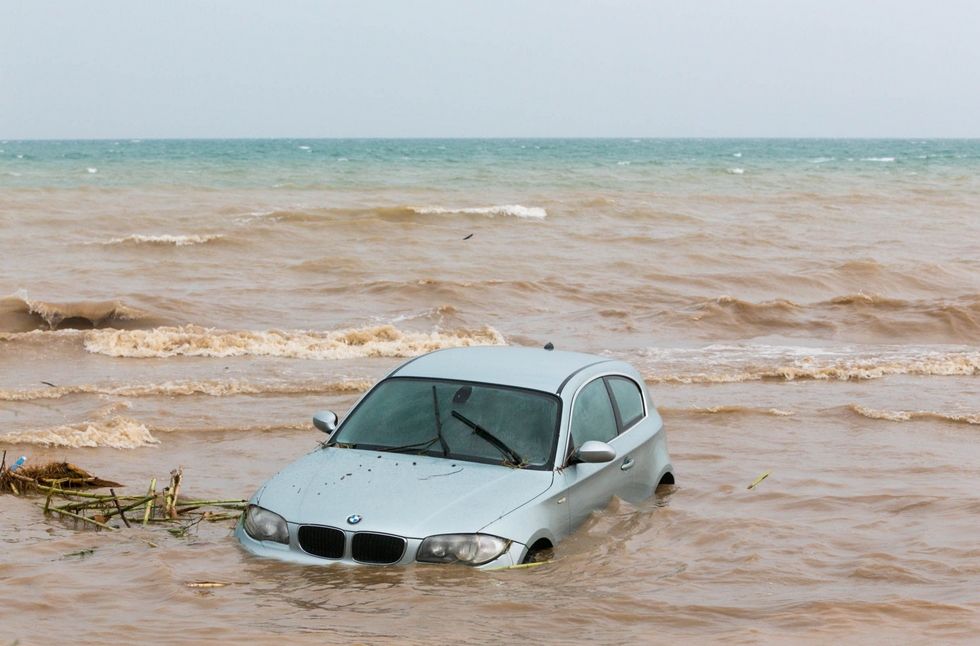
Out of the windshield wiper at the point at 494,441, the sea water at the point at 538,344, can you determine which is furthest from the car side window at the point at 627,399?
the windshield wiper at the point at 494,441

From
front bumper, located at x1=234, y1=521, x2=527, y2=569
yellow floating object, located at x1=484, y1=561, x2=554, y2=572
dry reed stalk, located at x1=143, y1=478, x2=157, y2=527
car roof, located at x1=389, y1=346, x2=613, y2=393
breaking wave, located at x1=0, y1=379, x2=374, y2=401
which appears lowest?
breaking wave, located at x1=0, y1=379, x2=374, y2=401

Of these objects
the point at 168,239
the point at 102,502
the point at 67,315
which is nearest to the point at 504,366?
the point at 102,502

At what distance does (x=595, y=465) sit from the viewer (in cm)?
677

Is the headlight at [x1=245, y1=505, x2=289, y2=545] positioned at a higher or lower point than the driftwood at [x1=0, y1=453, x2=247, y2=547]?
higher

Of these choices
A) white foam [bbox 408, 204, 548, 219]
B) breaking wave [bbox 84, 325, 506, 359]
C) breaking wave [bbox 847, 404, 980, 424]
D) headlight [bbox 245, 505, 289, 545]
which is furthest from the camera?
white foam [bbox 408, 204, 548, 219]

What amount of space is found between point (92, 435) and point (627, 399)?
542 centimetres

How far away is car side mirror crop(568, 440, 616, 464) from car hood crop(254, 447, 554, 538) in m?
0.22

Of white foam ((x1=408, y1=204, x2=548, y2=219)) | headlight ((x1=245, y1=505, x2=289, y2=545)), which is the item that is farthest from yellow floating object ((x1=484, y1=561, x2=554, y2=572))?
white foam ((x1=408, y1=204, x2=548, y2=219))

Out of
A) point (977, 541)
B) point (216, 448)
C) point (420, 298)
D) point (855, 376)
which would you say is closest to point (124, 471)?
point (216, 448)

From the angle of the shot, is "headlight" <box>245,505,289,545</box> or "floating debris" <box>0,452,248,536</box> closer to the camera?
"headlight" <box>245,505,289,545</box>

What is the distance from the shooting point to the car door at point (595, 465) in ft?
21.3

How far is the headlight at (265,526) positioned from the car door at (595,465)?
1665 millimetres

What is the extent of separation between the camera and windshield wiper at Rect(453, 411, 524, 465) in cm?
645

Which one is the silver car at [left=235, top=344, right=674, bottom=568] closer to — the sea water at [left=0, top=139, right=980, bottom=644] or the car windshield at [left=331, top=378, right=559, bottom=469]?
the car windshield at [left=331, top=378, right=559, bottom=469]
